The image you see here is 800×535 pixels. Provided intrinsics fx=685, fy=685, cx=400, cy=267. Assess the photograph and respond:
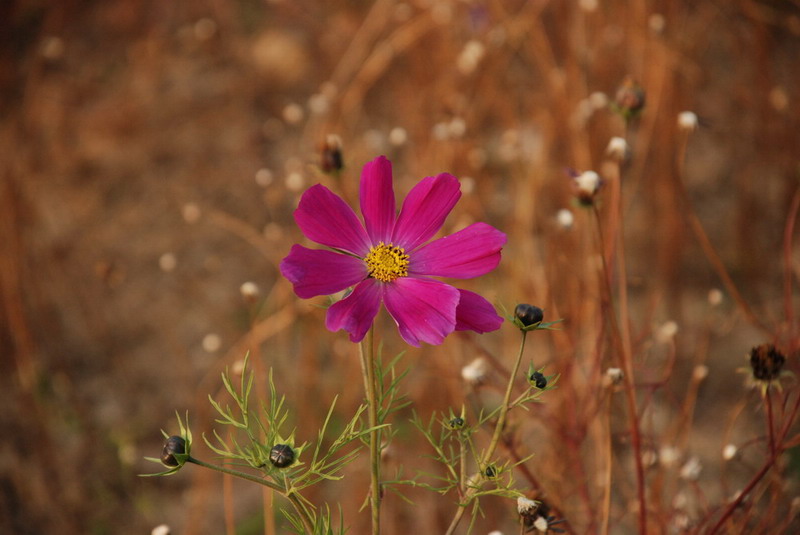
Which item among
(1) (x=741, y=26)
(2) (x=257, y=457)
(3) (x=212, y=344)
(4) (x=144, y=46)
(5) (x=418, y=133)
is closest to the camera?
(2) (x=257, y=457)

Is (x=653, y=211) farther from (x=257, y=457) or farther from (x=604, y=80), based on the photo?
(x=257, y=457)

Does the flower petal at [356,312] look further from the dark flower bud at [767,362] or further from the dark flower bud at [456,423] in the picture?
the dark flower bud at [767,362]

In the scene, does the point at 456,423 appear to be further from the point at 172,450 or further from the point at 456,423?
the point at 172,450

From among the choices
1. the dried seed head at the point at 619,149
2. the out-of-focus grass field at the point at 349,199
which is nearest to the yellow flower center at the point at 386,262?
the dried seed head at the point at 619,149

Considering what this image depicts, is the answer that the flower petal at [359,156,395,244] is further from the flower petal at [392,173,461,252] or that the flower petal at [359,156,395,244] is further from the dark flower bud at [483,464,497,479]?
the dark flower bud at [483,464,497,479]

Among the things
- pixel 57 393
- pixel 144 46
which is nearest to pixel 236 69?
pixel 144 46

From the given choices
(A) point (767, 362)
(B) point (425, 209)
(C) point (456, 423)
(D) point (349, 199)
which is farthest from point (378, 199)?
(D) point (349, 199)

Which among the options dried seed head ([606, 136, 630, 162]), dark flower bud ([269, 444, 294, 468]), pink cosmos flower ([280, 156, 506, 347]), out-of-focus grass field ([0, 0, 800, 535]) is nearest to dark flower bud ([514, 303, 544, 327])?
pink cosmos flower ([280, 156, 506, 347])
